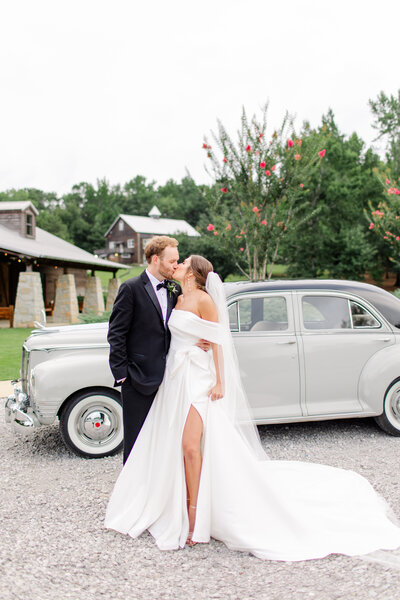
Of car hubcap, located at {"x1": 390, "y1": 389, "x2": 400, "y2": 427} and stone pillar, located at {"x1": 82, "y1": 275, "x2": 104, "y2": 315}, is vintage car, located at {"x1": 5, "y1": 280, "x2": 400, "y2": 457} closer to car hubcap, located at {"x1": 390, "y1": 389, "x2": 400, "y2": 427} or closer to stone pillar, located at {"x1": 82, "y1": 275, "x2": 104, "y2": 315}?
car hubcap, located at {"x1": 390, "y1": 389, "x2": 400, "y2": 427}

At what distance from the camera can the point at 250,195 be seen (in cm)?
1337

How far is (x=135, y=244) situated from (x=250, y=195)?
190ft

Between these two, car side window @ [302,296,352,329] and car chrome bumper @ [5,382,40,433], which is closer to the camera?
car chrome bumper @ [5,382,40,433]

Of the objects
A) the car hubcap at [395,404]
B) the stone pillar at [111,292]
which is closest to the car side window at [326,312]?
the car hubcap at [395,404]

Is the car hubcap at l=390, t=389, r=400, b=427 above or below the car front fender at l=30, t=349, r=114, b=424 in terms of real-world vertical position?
below

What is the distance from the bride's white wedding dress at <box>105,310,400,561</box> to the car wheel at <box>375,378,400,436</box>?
2004 mm


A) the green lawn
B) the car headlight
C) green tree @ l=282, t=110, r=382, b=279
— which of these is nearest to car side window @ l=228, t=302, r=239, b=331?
the car headlight

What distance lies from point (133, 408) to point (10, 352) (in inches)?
398

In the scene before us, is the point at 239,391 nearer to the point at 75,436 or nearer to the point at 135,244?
the point at 75,436

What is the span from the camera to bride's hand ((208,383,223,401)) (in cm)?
349

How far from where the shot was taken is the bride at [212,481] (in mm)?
3240

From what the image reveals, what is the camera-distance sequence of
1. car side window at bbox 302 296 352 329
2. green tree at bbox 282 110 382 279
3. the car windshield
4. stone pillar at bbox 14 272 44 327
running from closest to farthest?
1. car side window at bbox 302 296 352 329
2. the car windshield
3. stone pillar at bbox 14 272 44 327
4. green tree at bbox 282 110 382 279

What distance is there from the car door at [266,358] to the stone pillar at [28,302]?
643 inches

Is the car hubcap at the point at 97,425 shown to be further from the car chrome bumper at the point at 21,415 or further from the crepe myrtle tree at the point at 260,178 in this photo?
the crepe myrtle tree at the point at 260,178
